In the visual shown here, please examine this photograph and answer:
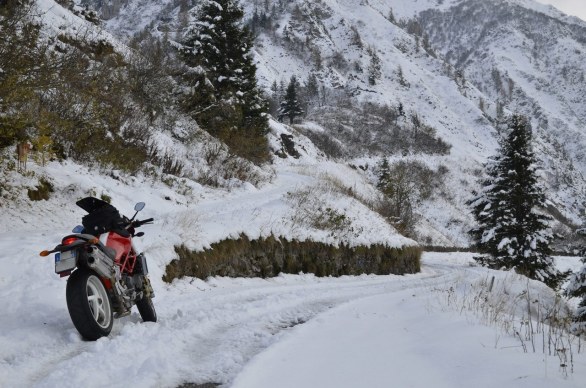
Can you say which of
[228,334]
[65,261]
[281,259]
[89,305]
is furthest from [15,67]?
[281,259]

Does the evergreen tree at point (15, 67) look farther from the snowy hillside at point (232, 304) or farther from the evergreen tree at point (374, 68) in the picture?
the evergreen tree at point (374, 68)

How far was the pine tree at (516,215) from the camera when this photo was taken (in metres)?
20.7

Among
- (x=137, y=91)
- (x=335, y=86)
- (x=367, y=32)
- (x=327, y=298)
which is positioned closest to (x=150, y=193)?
(x=327, y=298)

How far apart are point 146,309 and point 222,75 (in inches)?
877

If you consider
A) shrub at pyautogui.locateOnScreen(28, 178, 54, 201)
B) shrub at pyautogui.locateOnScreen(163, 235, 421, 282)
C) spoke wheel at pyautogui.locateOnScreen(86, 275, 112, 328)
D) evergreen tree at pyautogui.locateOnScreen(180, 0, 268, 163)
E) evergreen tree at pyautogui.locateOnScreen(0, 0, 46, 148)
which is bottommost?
shrub at pyautogui.locateOnScreen(163, 235, 421, 282)

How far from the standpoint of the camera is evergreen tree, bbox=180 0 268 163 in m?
23.2

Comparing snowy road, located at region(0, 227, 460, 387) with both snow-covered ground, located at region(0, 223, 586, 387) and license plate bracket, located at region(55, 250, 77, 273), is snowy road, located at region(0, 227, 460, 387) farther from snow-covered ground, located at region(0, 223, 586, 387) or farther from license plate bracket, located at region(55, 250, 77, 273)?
license plate bracket, located at region(55, 250, 77, 273)

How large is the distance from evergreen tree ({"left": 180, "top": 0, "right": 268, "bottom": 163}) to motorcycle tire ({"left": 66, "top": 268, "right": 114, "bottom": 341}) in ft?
58.6

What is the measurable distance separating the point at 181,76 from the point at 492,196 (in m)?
17.7

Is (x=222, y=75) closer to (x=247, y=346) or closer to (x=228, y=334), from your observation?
(x=228, y=334)

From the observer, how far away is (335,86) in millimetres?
136625

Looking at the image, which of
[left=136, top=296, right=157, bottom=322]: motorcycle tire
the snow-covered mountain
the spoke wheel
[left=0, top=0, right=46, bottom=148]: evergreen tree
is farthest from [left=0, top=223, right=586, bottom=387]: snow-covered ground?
the snow-covered mountain

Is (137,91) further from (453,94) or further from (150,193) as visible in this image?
(453,94)

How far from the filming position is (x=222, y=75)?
25750mm
